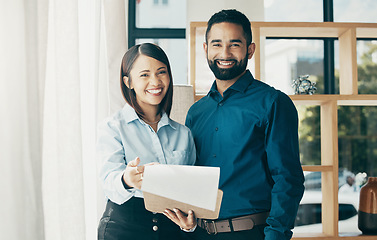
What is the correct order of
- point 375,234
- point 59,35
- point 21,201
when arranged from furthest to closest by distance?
point 375,234 → point 59,35 → point 21,201

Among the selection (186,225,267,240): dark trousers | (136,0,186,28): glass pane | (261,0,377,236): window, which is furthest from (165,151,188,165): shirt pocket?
(136,0,186,28): glass pane

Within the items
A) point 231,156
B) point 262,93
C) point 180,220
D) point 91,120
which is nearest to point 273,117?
point 262,93

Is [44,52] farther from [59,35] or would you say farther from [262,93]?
[262,93]

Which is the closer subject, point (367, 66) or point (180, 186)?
point (180, 186)

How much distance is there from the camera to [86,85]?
5.09 feet

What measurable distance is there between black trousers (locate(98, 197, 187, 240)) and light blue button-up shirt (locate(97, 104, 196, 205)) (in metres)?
0.04

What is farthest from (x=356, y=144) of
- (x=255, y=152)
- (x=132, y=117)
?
(x=132, y=117)

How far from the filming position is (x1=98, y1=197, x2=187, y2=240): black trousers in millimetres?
1208

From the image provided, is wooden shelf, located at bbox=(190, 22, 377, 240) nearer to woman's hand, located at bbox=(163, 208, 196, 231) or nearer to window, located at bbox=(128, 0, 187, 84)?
window, located at bbox=(128, 0, 187, 84)

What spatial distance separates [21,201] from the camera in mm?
934

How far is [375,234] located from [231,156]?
1.49m

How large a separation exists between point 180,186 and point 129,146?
0.86 ft

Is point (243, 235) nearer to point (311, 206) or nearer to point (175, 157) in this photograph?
point (175, 157)

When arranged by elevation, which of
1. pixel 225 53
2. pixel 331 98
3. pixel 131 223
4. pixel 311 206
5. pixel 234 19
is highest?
pixel 234 19
